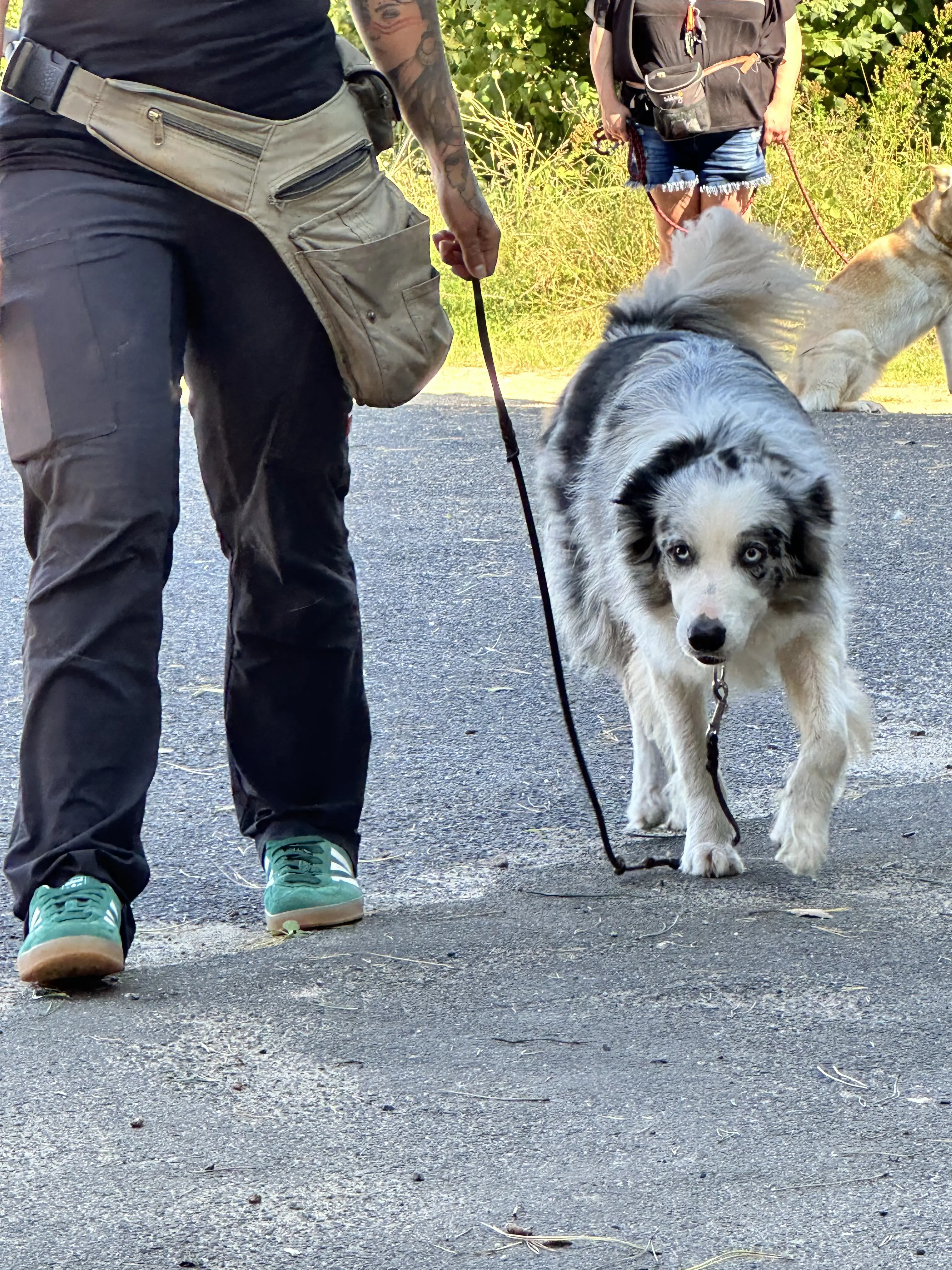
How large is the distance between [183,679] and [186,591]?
3.19 ft

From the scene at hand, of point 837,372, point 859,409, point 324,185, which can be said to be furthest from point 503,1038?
point 859,409

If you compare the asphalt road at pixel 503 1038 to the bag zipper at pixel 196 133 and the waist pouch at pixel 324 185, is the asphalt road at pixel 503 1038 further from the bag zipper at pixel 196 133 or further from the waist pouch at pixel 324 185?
the bag zipper at pixel 196 133

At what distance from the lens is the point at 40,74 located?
8.85 feet

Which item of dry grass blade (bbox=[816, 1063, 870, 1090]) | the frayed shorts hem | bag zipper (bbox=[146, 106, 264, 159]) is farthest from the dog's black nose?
the frayed shorts hem

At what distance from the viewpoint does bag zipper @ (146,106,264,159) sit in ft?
8.94

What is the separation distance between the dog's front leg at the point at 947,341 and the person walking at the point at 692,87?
7.23 feet

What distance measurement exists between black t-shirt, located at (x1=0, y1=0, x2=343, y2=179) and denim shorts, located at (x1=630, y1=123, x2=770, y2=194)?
14.8ft

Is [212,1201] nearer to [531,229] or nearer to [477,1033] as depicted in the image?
[477,1033]

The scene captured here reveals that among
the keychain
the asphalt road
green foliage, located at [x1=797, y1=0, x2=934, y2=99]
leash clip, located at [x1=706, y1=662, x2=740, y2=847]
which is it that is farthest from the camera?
green foliage, located at [x1=797, y1=0, x2=934, y2=99]

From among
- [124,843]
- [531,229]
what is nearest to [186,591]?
[124,843]

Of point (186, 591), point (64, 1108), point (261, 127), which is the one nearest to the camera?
point (64, 1108)

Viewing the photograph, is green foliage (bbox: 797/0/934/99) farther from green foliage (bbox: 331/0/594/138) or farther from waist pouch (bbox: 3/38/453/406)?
waist pouch (bbox: 3/38/453/406)

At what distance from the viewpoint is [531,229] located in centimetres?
1243

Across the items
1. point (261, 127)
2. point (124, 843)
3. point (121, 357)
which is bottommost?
point (124, 843)
